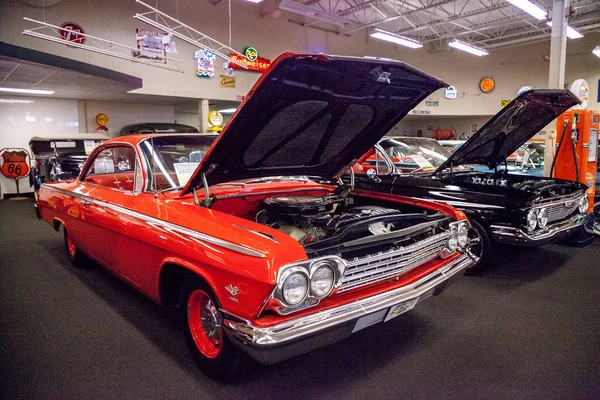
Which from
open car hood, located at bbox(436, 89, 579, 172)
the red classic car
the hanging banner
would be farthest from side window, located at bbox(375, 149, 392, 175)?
the hanging banner

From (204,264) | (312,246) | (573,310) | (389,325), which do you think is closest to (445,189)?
(573,310)

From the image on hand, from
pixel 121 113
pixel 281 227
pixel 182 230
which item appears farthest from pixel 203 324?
pixel 121 113

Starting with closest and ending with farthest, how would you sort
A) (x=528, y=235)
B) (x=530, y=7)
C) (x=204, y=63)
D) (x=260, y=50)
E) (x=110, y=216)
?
(x=110, y=216) < (x=528, y=235) < (x=530, y=7) < (x=204, y=63) < (x=260, y=50)

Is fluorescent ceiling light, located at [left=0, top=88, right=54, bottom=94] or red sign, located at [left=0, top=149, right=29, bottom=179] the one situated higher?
fluorescent ceiling light, located at [left=0, top=88, right=54, bottom=94]

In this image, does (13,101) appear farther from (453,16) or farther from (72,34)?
(453,16)

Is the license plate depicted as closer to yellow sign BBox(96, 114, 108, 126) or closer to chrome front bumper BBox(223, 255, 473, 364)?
chrome front bumper BBox(223, 255, 473, 364)

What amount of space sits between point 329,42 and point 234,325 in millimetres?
17528

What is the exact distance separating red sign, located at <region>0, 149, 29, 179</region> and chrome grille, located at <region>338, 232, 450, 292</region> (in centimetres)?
1270

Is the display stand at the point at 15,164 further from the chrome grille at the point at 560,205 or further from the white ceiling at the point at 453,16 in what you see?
the chrome grille at the point at 560,205

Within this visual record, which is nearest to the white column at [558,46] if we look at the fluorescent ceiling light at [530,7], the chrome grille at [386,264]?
the fluorescent ceiling light at [530,7]

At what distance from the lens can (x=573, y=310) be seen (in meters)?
3.29

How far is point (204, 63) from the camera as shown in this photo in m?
13.4

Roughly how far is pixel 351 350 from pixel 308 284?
1048 millimetres

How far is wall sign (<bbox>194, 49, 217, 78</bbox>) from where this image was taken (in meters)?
13.1
